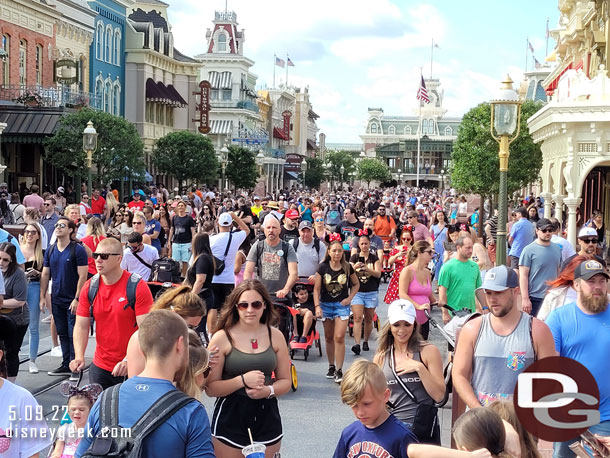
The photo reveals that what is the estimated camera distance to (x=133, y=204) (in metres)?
23.2

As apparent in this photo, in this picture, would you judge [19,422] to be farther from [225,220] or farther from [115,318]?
[225,220]

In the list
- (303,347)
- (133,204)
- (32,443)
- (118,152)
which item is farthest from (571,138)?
(118,152)

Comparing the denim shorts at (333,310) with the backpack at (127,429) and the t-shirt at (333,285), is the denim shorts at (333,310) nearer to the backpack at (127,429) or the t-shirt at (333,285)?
the t-shirt at (333,285)

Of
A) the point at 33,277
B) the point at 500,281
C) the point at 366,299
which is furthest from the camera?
the point at 366,299

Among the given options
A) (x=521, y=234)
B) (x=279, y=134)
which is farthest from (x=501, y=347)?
(x=279, y=134)

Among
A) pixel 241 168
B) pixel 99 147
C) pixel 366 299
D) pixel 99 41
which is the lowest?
pixel 366 299

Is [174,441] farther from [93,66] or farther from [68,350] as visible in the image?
[93,66]

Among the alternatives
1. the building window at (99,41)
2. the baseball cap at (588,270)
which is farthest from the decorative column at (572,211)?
the building window at (99,41)

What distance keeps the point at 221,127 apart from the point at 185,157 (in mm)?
31849

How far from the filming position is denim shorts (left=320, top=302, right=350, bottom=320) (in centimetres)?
1094

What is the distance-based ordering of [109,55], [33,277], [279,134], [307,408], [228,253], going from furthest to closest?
[279,134]
[109,55]
[228,253]
[33,277]
[307,408]

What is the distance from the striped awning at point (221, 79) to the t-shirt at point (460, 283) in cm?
7740

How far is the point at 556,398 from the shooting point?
3.89m

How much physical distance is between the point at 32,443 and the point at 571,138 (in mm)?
15540
